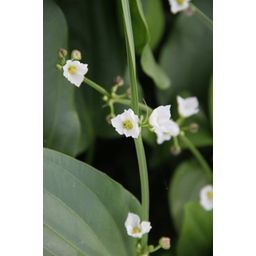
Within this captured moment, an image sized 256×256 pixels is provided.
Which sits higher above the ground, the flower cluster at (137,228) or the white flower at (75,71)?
the white flower at (75,71)

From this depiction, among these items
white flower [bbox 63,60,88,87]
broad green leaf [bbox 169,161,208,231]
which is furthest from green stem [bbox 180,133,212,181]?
white flower [bbox 63,60,88,87]

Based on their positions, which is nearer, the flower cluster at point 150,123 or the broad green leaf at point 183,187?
the flower cluster at point 150,123

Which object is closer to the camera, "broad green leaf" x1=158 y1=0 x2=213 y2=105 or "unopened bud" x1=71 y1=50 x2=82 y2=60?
"unopened bud" x1=71 y1=50 x2=82 y2=60

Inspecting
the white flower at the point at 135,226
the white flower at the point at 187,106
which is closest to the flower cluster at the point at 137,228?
the white flower at the point at 135,226

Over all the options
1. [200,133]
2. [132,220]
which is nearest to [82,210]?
[132,220]

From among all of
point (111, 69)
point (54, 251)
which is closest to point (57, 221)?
point (54, 251)

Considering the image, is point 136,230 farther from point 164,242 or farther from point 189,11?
point 189,11

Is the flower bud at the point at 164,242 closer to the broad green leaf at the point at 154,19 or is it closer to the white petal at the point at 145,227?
the white petal at the point at 145,227

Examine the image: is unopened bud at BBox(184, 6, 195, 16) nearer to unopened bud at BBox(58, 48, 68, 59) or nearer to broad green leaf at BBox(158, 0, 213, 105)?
broad green leaf at BBox(158, 0, 213, 105)
